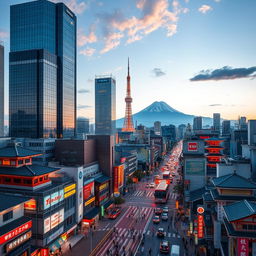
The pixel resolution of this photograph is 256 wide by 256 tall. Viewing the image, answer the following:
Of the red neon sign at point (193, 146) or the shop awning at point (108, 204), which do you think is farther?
the red neon sign at point (193, 146)

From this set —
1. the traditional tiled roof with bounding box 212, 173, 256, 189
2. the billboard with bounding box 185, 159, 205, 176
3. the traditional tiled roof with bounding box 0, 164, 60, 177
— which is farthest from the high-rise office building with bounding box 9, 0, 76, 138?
the traditional tiled roof with bounding box 212, 173, 256, 189

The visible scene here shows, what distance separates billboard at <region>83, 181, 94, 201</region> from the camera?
182ft

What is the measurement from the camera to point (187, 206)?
58500 millimetres

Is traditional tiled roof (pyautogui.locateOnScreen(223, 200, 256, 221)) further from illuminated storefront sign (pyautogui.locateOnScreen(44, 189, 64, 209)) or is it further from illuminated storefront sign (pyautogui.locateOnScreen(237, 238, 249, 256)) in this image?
illuminated storefront sign (pyautogui.locateOnScreen(44, 189, 64, 209))

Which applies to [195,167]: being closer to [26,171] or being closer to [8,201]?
[26,171]

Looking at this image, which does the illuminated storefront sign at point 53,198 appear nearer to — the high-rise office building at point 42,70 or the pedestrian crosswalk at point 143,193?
the pedestrian crosswalk at point 143,193

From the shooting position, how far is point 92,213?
55125mm

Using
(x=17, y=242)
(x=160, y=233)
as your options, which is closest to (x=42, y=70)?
(x=160, y=233)

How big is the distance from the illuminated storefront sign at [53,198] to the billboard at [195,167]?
34.9 metres

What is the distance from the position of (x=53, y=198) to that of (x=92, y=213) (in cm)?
1666

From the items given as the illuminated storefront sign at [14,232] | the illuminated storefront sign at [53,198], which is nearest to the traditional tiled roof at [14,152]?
the illuminated storefront sign at [53,198]

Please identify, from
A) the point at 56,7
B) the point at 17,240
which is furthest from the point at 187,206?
the point at 56,7

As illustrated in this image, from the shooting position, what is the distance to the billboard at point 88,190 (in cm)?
5538

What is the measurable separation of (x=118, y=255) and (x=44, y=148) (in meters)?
50.3
